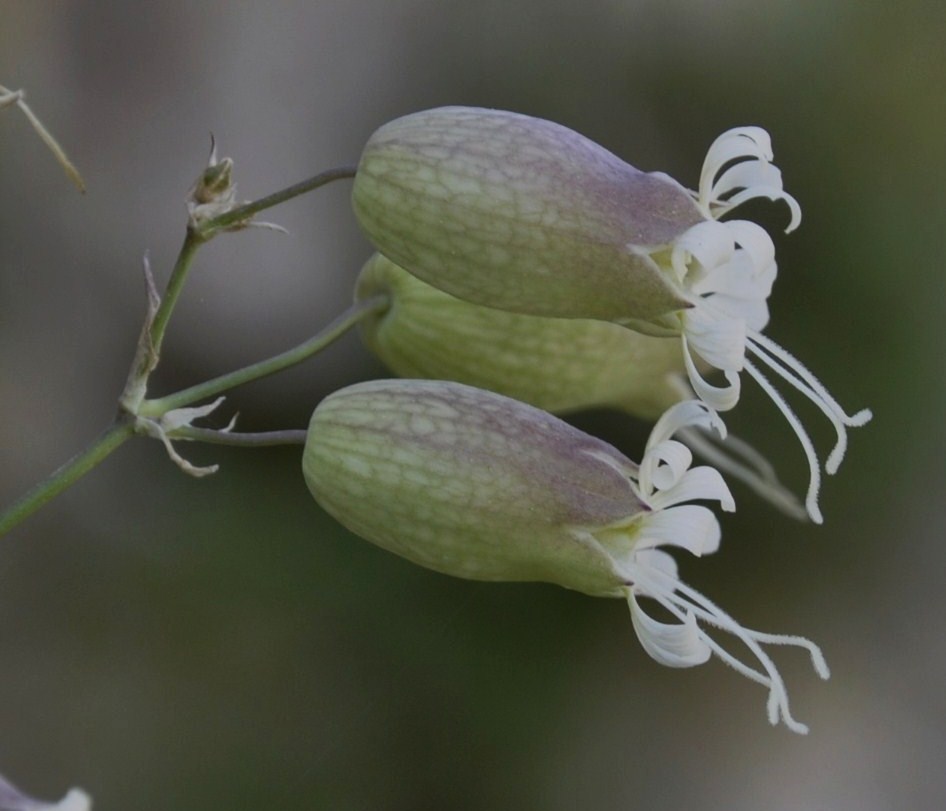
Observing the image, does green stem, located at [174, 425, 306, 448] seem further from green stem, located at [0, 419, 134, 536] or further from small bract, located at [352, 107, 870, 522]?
small bract, located at [352, 107, 870, 522]

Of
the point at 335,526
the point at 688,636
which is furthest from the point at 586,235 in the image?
the point at 335,526

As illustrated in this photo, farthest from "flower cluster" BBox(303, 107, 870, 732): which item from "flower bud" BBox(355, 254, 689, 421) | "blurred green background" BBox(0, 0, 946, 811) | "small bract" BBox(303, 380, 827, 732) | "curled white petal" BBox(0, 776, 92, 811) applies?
"blurred green background" BBox(0, 0, 946, 811)

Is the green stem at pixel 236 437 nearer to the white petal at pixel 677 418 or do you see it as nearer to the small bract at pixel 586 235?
the small bract at pixel 586 235

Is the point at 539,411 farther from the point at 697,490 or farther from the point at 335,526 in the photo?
the point at 335,526

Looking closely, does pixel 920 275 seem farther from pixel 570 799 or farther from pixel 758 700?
pixel 570 799

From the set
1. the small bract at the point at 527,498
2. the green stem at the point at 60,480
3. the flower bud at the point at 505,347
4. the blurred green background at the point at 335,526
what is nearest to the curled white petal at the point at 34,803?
the green stem at the point at 60,480

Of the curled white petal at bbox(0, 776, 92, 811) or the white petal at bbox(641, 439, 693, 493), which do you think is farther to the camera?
the white petal at bbox(641, 439, 693, 493)
